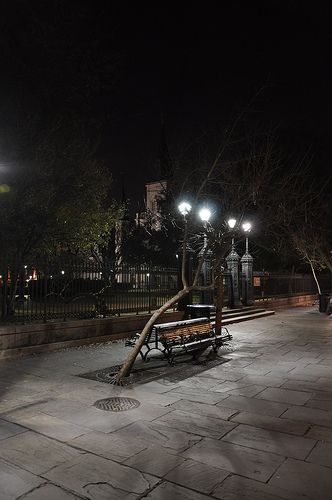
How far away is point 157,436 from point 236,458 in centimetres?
110

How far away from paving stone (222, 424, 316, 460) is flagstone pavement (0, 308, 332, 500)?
13mm

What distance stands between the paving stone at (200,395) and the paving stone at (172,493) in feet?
9.22

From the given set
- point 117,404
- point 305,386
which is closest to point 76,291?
point 117,404

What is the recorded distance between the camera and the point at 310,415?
A: 20.6 ft

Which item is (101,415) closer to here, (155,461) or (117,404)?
(117,404)

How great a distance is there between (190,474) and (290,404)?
9.98 feet

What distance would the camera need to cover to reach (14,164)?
39.9 feet

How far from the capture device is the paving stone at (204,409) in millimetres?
6223

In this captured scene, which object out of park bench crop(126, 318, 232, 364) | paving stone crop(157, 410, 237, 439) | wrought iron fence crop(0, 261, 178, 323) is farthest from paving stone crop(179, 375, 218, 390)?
wrought iron fence crop(0, 261, 178, 323)

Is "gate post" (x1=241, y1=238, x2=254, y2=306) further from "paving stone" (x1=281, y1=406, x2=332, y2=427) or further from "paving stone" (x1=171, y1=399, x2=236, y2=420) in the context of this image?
"paving stone" (x1=171, y1=399, x2=236, y2=420)

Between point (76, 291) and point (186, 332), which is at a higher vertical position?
point (76, 291)

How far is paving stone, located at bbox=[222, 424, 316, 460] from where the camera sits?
16.1 ft

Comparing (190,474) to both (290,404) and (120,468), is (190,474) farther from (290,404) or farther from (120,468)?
(290,404)

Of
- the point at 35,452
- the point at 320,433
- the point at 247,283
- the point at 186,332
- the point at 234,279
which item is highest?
the point at 234,279
